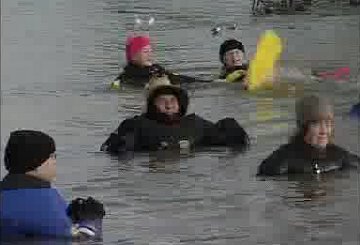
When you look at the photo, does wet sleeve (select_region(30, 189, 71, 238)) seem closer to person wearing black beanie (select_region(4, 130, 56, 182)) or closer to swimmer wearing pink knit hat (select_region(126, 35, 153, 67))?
person wearing black beanie (select_region(4, 130, 56, 182))

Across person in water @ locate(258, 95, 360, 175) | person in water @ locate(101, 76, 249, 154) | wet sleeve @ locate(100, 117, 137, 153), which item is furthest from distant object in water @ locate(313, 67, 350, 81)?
person in water @ locate(258, 95, 360, 175)

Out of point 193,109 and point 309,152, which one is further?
point 193,109

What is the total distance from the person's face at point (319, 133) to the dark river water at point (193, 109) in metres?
0.25

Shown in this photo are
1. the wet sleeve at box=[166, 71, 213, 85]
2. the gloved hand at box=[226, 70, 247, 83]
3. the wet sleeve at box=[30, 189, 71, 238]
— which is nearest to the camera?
the wet sleeve at box=[30, 189, 71, 238]

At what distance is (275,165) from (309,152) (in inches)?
10.3

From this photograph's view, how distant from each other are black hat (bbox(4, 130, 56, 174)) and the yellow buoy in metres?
6.74

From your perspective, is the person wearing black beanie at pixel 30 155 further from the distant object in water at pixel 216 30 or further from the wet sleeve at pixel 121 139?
the distant object in water at pixel 216 30

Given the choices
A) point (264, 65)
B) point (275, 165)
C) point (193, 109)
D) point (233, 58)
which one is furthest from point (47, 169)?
point (233, 58)

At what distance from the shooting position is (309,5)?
78.9 feet

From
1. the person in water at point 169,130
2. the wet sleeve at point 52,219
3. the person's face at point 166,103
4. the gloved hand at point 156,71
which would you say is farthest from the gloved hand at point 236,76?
the wet sleeve at point 52,219

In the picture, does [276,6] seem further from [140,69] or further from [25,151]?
[25,151]

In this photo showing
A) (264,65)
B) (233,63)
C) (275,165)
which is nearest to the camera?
(275,165)

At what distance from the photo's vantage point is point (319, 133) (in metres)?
9.29

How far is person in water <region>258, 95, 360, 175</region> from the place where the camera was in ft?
30.5
